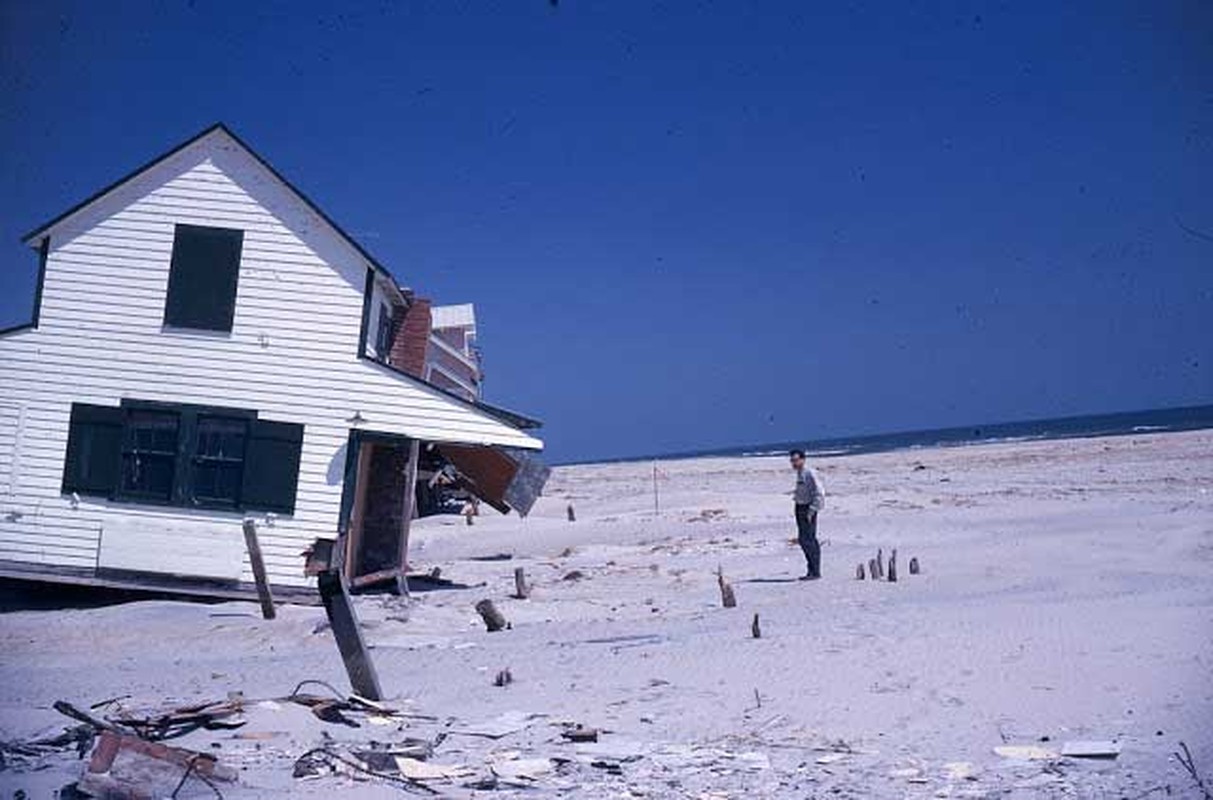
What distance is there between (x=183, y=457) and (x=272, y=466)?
1.49m

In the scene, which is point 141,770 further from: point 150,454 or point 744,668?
point 150,454

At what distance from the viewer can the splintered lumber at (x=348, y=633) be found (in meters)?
8.96

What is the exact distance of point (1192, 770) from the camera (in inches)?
257

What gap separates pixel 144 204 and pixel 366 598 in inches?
310

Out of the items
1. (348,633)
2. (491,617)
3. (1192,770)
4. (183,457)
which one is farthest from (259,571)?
(1192,770)

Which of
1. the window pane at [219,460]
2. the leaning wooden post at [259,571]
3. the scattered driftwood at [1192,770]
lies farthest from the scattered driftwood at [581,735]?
the window pane at [219,460]

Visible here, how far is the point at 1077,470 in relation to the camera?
45125mm

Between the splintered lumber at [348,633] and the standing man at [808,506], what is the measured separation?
9.24 m

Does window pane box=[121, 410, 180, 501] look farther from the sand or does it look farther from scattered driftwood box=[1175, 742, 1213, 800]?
scattered driftwood box=[1175, 742, 1213, 800]

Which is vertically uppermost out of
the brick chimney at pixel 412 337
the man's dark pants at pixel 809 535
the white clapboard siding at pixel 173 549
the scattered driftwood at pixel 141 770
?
the brick chimney at pixel 412 337

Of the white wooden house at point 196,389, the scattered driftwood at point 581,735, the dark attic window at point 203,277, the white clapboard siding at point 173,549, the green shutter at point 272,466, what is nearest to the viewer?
the scattered driftwood at point 581,735

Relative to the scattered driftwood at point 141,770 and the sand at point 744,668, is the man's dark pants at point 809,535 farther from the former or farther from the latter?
the scattered driftwood at point 141,770

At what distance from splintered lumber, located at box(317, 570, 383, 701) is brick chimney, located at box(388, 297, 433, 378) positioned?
1286 centimetres

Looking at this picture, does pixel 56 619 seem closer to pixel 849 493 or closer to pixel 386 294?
pixel 386 294
